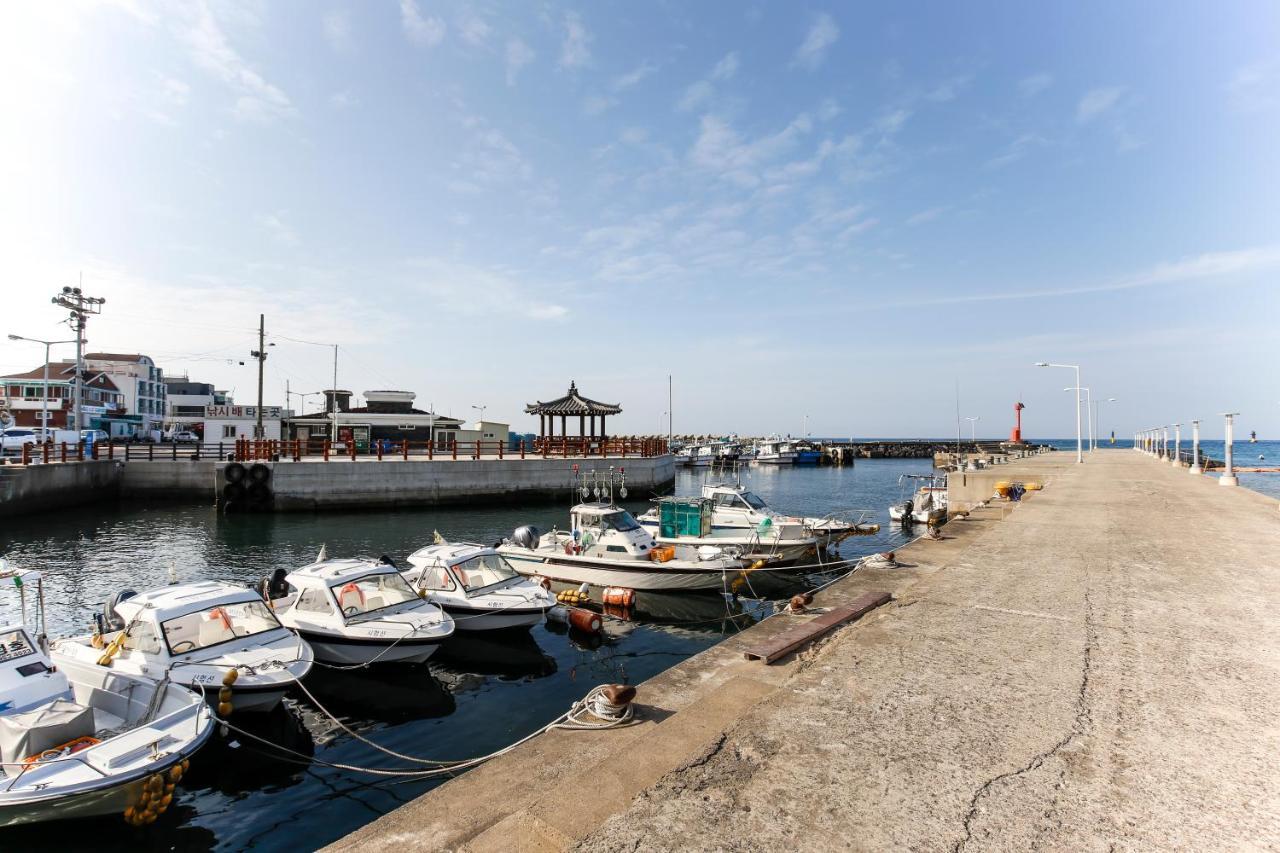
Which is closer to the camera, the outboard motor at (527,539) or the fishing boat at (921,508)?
the outboard motor at (527,539)

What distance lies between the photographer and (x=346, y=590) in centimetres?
1201

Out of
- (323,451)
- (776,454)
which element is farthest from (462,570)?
(776,454)

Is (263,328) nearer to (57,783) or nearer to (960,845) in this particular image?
(57,783)

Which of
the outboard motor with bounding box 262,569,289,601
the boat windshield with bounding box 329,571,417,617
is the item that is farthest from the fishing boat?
the outboard motor with bounding box 262,569,289,601

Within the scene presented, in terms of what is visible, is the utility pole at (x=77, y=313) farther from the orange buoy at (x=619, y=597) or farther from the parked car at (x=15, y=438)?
the orange buoy at (x=619, y=597)

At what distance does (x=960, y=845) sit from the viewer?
3.97 metres

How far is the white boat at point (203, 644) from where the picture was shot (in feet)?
29.8

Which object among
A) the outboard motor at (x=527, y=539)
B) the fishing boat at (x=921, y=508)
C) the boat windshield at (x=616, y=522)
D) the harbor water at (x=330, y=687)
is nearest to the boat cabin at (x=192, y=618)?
the harbor water at (x=330, y=687)

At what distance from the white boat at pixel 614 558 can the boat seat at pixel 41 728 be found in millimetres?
11547

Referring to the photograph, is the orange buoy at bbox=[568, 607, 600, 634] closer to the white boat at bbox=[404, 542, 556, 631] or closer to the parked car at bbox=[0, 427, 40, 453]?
the white boat at bbox=[404, 542, 556, 631]

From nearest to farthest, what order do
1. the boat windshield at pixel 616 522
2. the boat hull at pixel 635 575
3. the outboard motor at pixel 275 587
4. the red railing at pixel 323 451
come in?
the outboard motor at pixel 275 587 < the boat hull at pixel 635 575 < the boat windshield at pixel 616 522 < the red railing at pixel 323 451

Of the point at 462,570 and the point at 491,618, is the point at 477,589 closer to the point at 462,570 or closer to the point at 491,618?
the point at 462,570

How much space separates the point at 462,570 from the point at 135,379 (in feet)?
334

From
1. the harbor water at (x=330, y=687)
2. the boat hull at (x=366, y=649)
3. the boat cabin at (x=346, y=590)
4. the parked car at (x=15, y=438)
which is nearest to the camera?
the harbor water at (x=330, y=687)
